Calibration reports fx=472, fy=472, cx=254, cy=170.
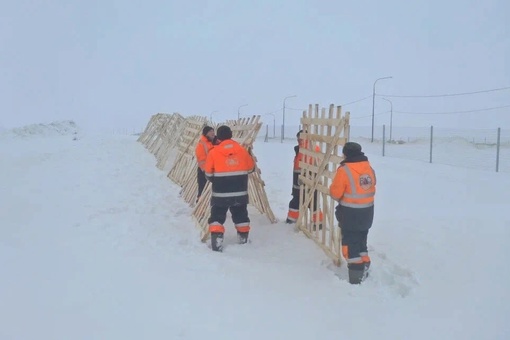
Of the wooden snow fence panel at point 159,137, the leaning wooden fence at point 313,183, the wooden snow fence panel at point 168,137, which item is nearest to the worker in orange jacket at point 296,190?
the leaning wooden fence at point 313,183

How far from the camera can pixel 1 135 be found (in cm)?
2556

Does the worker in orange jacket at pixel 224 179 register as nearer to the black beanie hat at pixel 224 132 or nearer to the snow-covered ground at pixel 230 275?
the black beanie hat at pixel 224 132

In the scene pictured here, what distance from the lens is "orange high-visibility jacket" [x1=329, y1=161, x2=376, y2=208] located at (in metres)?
5.14

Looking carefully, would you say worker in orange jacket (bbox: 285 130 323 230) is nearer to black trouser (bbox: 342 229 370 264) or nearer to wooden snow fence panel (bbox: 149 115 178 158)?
black trouser (bbox: 342 229 370 264)

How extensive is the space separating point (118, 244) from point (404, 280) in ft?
11.4

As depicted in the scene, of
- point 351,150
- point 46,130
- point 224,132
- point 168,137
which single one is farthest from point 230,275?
point 46,130

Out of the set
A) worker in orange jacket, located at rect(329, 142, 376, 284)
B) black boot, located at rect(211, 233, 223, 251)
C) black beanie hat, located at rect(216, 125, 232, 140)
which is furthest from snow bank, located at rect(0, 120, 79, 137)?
worker in orange jacket, located at rect(329, 142, 376, 284)

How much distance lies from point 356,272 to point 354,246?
0.28 metres

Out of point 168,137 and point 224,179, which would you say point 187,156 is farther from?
point 224,179

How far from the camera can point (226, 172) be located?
629 cm

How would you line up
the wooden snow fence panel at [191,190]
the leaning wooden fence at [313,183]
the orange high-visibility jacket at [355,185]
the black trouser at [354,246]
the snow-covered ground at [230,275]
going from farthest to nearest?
the wooden snow fence panel at [191,190] → the leaning wooden fence at [313,183] → the black trouser at [354,246] → the orange high-visibility jacket at [355,185] → the snow-covered ground at [230,275]

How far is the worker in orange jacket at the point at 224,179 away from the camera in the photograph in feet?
20.6

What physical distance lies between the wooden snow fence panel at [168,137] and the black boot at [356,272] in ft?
29.8

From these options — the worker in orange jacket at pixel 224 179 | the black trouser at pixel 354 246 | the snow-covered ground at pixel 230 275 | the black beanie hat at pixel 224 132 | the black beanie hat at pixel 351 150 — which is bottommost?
the snow-covered ground at pixel 230 275
